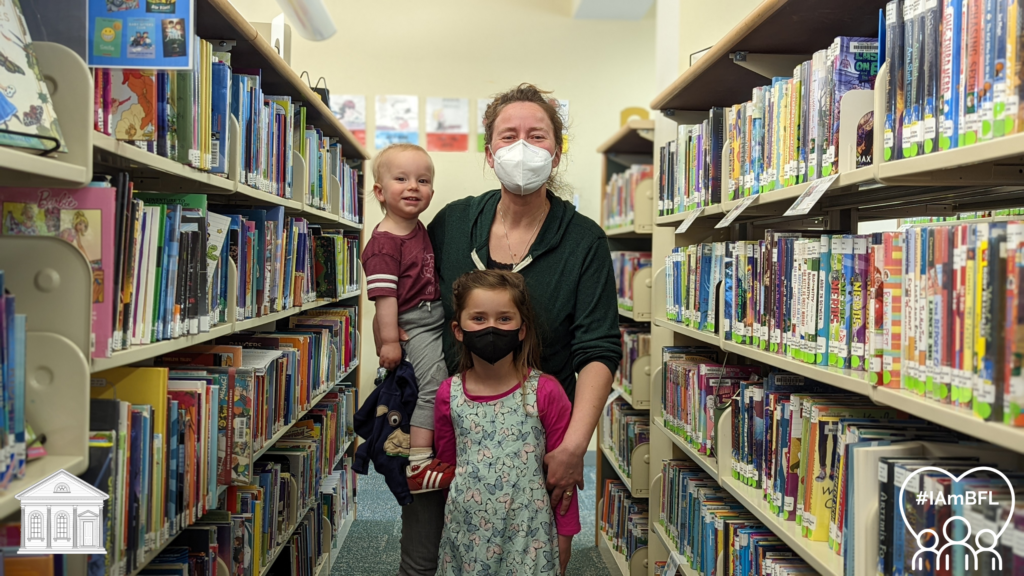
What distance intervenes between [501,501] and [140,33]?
4.09 ft

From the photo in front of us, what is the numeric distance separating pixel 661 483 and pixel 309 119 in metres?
2.17

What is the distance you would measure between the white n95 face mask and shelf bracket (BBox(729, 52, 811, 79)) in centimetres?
69

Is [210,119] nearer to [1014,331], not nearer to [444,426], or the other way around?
[444,426]

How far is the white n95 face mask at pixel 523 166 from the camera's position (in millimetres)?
1898

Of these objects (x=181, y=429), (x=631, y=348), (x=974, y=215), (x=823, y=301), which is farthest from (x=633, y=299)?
(x=181, y=429)

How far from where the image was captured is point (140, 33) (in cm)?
128

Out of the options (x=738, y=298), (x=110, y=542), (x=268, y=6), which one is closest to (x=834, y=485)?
(x=738, y=298)

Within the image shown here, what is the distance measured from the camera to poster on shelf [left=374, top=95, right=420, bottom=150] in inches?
213

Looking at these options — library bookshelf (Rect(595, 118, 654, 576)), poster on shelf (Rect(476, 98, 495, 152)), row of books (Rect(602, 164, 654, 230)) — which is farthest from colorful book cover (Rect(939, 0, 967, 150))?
poster on shelf (Rect(476, 98, 495, 152))

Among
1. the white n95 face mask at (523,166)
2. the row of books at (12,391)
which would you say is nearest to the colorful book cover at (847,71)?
the white n95 face mask at (523,166)

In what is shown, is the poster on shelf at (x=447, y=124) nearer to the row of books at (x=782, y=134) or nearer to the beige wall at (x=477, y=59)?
the beige wall at (x=477, y=59)

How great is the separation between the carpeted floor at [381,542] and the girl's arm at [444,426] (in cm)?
182

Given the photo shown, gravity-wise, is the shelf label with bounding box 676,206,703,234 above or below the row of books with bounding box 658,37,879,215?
below

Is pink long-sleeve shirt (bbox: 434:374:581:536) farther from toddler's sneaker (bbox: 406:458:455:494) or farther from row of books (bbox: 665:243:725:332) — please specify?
row of books (bbox: 665:243:725:332)
